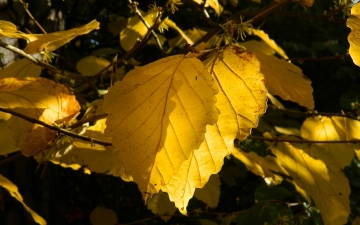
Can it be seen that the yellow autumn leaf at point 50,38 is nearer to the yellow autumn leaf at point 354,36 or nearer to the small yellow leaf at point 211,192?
the yellow autumn leaf at point 354,36

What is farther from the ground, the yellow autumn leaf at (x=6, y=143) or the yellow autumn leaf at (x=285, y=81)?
the yellow autumn leaf at (x=285, y=81)

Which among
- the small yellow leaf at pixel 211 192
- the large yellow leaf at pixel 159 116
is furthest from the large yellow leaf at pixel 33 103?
the small yellow leaf at pixel 211 192

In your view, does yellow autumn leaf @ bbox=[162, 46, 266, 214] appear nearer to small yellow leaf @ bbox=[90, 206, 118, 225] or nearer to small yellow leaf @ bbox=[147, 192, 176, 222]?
small yellow leaf @ bbox=[147, 192, 176, 222]

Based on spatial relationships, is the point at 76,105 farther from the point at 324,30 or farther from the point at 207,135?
the point at 324,30

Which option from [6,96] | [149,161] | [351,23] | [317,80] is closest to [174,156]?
[149,161]

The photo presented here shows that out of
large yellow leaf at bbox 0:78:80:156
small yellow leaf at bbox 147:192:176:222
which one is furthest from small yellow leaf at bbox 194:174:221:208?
large yellow leaf at bbox 0:78:80:156
